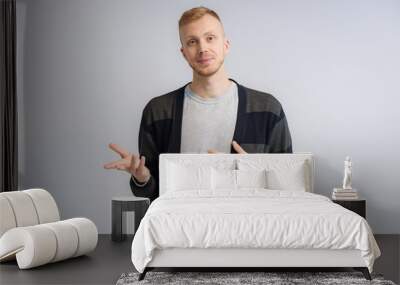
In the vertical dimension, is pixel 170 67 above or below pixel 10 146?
above

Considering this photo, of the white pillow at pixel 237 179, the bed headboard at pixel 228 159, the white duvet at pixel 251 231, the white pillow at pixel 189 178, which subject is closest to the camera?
the white duvet at pixel 251 231

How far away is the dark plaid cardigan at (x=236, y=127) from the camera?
7176 mm

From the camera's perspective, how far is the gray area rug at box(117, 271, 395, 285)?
486 centimetres

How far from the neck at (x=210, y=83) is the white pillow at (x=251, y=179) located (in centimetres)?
108

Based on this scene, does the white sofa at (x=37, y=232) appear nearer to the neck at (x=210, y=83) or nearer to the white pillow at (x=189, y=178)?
the white pillow at (x=189, y=178)

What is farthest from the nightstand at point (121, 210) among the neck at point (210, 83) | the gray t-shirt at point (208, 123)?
the neck at point (210, 83)

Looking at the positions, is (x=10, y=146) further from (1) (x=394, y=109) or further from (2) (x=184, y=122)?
(1) (x=394, y=109)

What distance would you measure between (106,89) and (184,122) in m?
0.93

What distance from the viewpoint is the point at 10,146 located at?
7.05m

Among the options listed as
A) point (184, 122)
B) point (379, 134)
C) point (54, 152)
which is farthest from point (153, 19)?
point (379, 134)

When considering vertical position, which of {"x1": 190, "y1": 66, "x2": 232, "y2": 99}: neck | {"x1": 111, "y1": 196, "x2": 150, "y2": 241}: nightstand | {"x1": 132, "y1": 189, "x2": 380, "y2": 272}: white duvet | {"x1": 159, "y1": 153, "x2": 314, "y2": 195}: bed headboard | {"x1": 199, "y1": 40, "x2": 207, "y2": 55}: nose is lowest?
{"x1": 111, "y1": 196, "x2": 150, "y2": 241}: nightstand

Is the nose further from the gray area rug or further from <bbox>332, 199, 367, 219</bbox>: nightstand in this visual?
the gray area rug

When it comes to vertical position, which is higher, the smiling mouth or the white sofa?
the smiling mouth

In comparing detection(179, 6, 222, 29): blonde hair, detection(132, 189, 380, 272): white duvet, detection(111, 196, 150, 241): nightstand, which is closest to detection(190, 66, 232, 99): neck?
detection(179, 6, 222, 29): blonde hair
